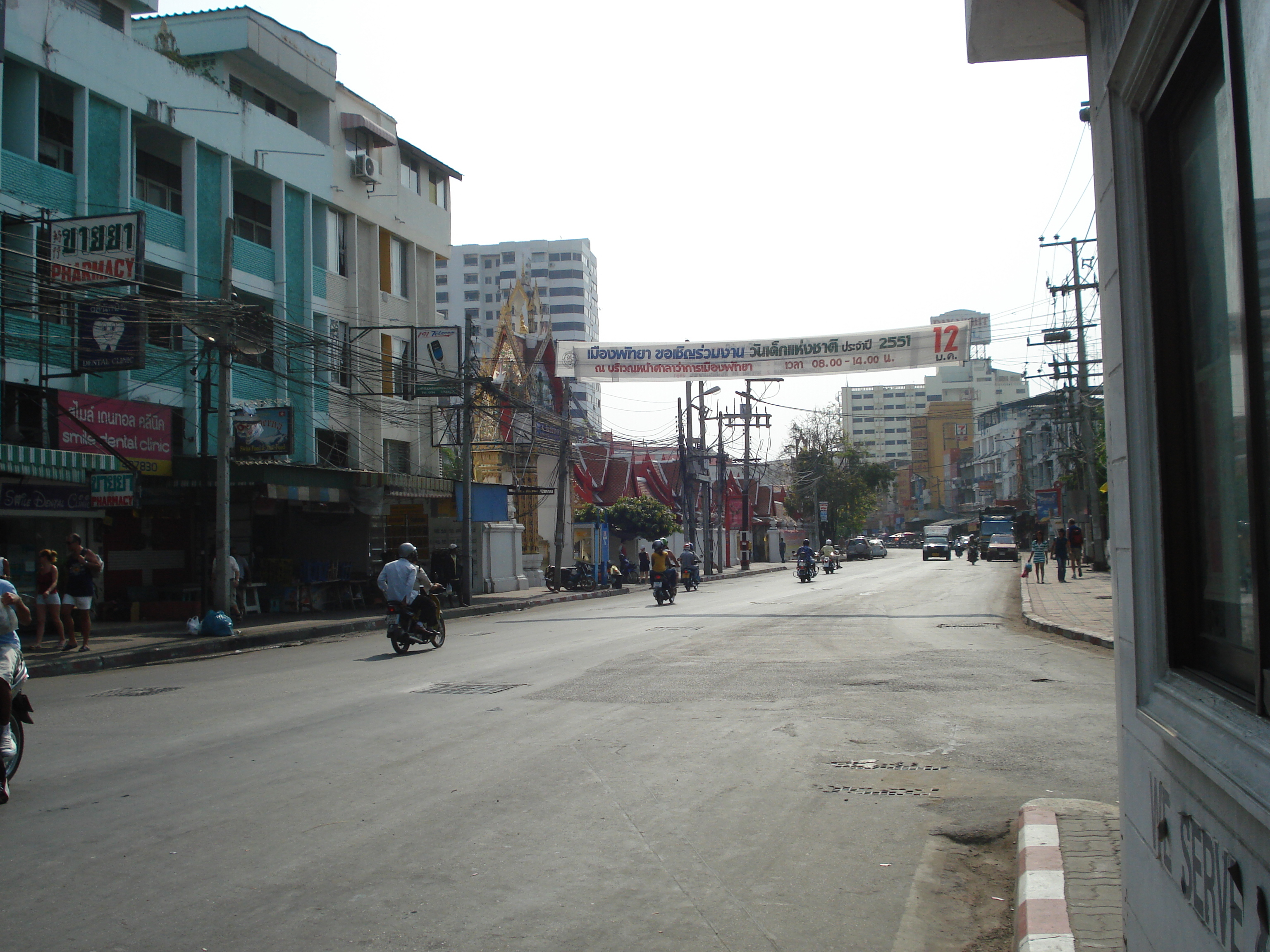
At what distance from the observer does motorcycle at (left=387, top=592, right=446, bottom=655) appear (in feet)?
53.2

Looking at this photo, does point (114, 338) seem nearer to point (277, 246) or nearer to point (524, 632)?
point (524, 632)

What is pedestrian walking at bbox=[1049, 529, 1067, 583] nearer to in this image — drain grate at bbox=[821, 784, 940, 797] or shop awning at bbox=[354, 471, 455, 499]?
shop awning at bbox=[354, 471, 455, 499]

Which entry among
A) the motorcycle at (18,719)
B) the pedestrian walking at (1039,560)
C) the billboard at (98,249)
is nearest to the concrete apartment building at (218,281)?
the billboard at (98,249)

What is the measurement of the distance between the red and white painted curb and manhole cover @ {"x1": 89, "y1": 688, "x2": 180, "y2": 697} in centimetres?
994

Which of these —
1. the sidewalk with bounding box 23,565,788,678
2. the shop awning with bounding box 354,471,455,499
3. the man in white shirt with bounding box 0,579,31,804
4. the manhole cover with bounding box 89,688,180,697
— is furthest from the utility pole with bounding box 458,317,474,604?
the man in white shirt with bounding box 0,579,31,804

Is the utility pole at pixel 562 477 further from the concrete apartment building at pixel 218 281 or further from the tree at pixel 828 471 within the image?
the tree at pixel 828 471

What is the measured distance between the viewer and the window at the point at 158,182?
81.8 ft

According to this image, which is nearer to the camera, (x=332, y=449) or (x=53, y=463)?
(x=53, y=463)

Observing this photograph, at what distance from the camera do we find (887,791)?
22.1 ft

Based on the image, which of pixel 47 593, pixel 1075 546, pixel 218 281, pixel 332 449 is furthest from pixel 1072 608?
pixel 218 281

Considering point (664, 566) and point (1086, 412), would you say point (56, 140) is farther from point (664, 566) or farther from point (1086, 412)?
point (1086, 412)

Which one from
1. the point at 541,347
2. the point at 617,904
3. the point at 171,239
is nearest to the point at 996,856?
the point at 617,904

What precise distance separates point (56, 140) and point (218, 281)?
450 cm

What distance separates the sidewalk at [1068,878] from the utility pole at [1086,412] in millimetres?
31055
